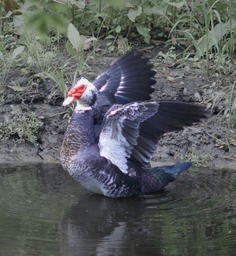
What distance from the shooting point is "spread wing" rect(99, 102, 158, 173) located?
597cm

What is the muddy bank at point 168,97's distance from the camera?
738 centimetres

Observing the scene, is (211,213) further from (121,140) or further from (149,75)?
(149,75)

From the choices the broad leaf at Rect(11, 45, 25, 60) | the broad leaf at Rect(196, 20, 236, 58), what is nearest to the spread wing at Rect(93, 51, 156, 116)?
the broad leaf at Rect(11, 45, 25, 60)

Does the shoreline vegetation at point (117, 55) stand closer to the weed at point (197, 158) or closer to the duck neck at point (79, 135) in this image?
the weed at point (197, 158)

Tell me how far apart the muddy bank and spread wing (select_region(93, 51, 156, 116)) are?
0.75 metres

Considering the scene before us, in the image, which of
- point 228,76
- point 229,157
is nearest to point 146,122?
point 229,157

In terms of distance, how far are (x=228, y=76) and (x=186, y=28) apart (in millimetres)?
1077

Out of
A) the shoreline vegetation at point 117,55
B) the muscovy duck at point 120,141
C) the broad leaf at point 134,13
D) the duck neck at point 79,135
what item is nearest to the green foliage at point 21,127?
the shoreline vegetation at point 117,55

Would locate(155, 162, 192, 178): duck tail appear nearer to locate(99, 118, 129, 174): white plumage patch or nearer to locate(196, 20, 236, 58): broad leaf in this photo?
locate(99, 118, 129, 174): white plumage patch

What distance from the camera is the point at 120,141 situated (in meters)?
6.17

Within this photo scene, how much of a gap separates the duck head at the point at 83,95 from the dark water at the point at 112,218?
25.4 inches

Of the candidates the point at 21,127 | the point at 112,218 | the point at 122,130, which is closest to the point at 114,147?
the point at 122,130

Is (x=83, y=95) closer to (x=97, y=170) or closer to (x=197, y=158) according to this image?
(x=97, y=170)

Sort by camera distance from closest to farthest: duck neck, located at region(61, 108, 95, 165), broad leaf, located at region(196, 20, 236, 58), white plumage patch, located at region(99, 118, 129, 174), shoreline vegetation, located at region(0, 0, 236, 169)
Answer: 1. white plumage patch, located at region(99, 118, 129, 174)
2. duck neck, located at region(61, 108, 95, 165)
3. shoreline vegetation, located at region(0, 0, 236, 169)
4. broad leaf, located at region(196, 20, 236, 58)
